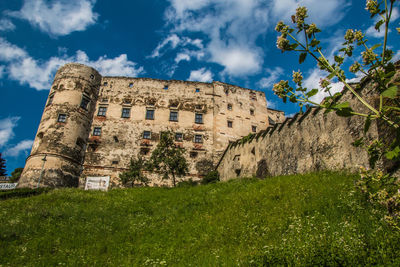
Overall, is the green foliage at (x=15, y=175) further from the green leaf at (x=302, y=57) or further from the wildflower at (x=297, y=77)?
the green leaf at (x=302, y=57)

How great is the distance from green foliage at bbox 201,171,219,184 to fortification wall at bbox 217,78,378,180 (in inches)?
250

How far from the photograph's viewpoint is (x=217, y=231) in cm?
862

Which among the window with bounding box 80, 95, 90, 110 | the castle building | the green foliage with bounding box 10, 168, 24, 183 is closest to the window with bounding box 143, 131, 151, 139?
→ the castle building

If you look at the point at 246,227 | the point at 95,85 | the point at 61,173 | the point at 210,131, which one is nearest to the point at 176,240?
the point at 246,227

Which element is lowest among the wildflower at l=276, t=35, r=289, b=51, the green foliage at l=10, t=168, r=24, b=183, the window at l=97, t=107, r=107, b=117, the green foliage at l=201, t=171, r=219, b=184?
the wildflower at l=276, t=35, r=289, b=51

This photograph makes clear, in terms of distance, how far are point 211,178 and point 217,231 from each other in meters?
20.4

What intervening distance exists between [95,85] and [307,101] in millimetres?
34794

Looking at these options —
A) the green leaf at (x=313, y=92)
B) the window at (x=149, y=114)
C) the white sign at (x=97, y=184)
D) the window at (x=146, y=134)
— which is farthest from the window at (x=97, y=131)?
the green leaf at (x=313, y=92)

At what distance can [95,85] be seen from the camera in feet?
111

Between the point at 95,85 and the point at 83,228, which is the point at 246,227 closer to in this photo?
the point at 83,228

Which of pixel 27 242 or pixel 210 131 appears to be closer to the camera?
pixel 27 242

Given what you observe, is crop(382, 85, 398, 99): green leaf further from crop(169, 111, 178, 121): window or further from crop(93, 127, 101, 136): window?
crop(93, 127, 101, 136): window

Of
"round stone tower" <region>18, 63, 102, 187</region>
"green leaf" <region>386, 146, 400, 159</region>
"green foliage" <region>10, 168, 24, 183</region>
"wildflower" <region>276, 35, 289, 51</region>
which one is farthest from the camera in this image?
"green foliage" <region>10, 168, 24, 183</region>

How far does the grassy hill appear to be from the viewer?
490 centimetres
